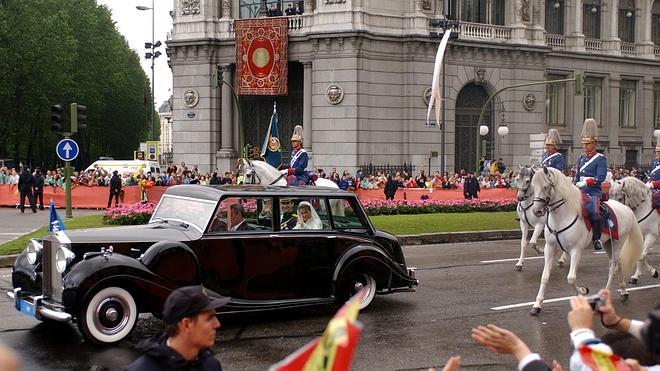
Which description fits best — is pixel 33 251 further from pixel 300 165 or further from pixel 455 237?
pixel 455 237

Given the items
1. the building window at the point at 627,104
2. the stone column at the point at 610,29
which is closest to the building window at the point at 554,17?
the stone column at the point at 610,29

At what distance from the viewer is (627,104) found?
177ft

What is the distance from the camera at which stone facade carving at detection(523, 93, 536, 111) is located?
46094mm

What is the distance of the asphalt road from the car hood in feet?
3.92

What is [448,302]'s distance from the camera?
12.9 m

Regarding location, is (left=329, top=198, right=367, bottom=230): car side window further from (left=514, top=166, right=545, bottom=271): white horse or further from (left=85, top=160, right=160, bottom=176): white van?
(left=85, top=160, right=160, bottom=176): white van

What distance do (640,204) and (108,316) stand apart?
10.5 metres

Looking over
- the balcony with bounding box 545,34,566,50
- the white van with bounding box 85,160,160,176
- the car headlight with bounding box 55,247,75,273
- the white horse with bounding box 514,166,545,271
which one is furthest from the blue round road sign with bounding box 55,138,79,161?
the balcony with bounding box 545,34,566,50

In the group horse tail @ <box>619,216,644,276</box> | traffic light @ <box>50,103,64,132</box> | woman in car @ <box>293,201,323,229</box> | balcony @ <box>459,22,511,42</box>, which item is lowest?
horse tail @ <box>619,216,644,276</box>

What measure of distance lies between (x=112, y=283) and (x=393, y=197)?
23.6 metres

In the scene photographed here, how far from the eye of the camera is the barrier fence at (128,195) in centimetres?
3278

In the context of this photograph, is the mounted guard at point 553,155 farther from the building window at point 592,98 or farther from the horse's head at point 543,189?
the building window at point 592,98

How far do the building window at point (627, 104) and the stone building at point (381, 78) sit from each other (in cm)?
523

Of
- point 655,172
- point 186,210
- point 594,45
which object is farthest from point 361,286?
point 594,45
